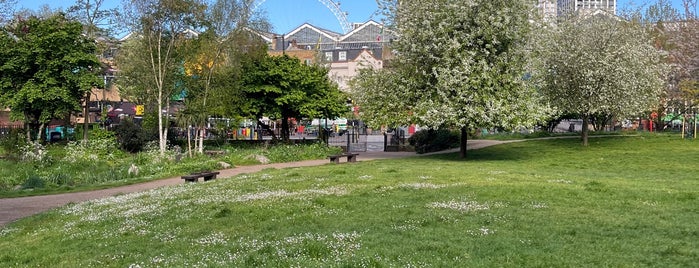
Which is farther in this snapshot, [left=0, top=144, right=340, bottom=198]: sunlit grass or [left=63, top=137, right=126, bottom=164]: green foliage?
[left=63, top=137, right=126, bottom=164]: green foliage

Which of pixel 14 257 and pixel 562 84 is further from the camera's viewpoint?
pixel 562 84

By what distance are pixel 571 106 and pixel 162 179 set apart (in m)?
20.3

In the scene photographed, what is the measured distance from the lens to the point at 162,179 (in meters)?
20.5

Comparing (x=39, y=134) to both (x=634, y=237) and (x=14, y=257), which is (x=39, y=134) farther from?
(x=634, y=237)

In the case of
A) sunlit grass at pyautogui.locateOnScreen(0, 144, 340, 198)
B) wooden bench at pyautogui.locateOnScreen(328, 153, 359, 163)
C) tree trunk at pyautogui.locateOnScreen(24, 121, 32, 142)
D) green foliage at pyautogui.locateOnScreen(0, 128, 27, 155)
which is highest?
tree trunk at pyautogui.locateOnScreen(24, 121, 32, 142)

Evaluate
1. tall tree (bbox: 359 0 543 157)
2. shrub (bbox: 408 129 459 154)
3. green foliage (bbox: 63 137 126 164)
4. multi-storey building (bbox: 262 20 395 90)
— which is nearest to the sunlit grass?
green foliage (bbox: 63 137 126 164)

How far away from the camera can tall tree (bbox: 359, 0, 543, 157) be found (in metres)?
22.9

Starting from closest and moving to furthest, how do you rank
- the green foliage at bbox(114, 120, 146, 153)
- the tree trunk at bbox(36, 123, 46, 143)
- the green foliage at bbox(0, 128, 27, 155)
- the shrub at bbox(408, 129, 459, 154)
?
the green foliage at bbox(0, 128, 27, 155) → the tree trunk at bbox(36, 123, 46, 143) → the green foliage at bbox(114, 120, 146, 153) → the shrub at bbox(408, 129, 459, 154)

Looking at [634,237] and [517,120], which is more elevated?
[517,120]

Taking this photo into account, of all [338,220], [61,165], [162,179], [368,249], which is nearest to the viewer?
[368,249]

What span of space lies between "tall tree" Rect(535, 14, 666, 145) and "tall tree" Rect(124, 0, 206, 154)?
16874 millimetres

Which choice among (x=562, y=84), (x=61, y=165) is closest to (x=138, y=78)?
(x=61, y=165)

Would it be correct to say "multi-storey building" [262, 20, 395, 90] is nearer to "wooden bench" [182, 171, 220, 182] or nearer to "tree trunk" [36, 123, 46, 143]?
"tree trunk" [36, 123, 46, 143]

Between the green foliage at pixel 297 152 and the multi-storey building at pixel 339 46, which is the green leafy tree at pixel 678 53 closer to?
the green foliage at pixel 297 152
